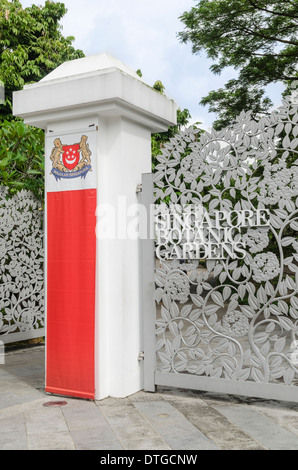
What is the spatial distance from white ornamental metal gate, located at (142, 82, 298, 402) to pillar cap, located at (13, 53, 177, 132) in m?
0.51

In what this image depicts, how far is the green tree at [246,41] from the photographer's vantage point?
35.0ft

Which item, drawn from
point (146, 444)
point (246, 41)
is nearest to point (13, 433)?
point (146, 444)

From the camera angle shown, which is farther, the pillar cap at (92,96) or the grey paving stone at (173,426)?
the pillar cap at (92,96)

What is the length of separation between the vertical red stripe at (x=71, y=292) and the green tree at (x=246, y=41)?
7819mm

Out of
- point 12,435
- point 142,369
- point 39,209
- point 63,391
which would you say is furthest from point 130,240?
point 39,209

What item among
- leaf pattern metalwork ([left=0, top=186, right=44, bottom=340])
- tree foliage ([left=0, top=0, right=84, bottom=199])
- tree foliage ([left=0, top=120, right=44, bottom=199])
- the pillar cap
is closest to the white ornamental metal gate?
the pillar cap

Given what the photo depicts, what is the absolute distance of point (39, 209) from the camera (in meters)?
7.43

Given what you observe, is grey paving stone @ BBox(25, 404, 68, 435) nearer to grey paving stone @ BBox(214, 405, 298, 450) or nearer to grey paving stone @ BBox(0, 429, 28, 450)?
grey paving stone @ BBox(0, 429, 28, 450)

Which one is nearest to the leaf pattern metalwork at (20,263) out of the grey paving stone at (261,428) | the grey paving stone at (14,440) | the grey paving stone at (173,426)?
the grey paving stone at (173,426)

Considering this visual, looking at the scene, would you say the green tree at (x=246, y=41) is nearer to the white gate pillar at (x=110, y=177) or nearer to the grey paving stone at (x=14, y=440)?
the white gate pillar at (x=110, y=177)

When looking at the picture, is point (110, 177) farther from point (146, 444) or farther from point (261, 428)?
point (261, 428)

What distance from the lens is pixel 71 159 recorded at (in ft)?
15.1
